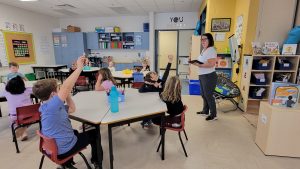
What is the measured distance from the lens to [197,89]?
16.8 feet

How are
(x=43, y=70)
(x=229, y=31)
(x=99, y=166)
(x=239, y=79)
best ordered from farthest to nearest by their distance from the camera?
(x=43, y=70)
(x=229, y=31)
(x=239, y=79)
(x=99, y=166)

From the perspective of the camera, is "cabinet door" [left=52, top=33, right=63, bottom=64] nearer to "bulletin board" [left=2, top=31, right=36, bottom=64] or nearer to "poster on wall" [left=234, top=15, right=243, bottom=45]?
"bulletin board" [left=2, top=31, right=36, bottom=64]

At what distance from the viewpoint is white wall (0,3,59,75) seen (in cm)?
594

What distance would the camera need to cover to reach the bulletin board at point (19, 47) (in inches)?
233

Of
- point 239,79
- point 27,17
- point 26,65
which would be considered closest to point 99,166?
point 239,79

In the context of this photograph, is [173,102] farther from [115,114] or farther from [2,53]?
[2,53]

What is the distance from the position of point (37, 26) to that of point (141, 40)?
14.3 feet

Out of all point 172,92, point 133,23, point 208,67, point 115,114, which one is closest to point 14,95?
point 115,114

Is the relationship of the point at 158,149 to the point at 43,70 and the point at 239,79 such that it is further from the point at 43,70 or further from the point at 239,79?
the point at 43,70

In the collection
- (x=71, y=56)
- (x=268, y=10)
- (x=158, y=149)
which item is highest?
(x=268, y=10)

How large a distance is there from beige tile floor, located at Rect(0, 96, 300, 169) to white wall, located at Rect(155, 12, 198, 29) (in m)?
5.44

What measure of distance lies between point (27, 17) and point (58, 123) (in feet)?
23.6

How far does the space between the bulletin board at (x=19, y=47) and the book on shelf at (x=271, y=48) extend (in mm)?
7474

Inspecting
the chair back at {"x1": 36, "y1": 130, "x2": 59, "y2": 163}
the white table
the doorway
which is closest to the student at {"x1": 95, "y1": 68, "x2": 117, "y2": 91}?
the white table
